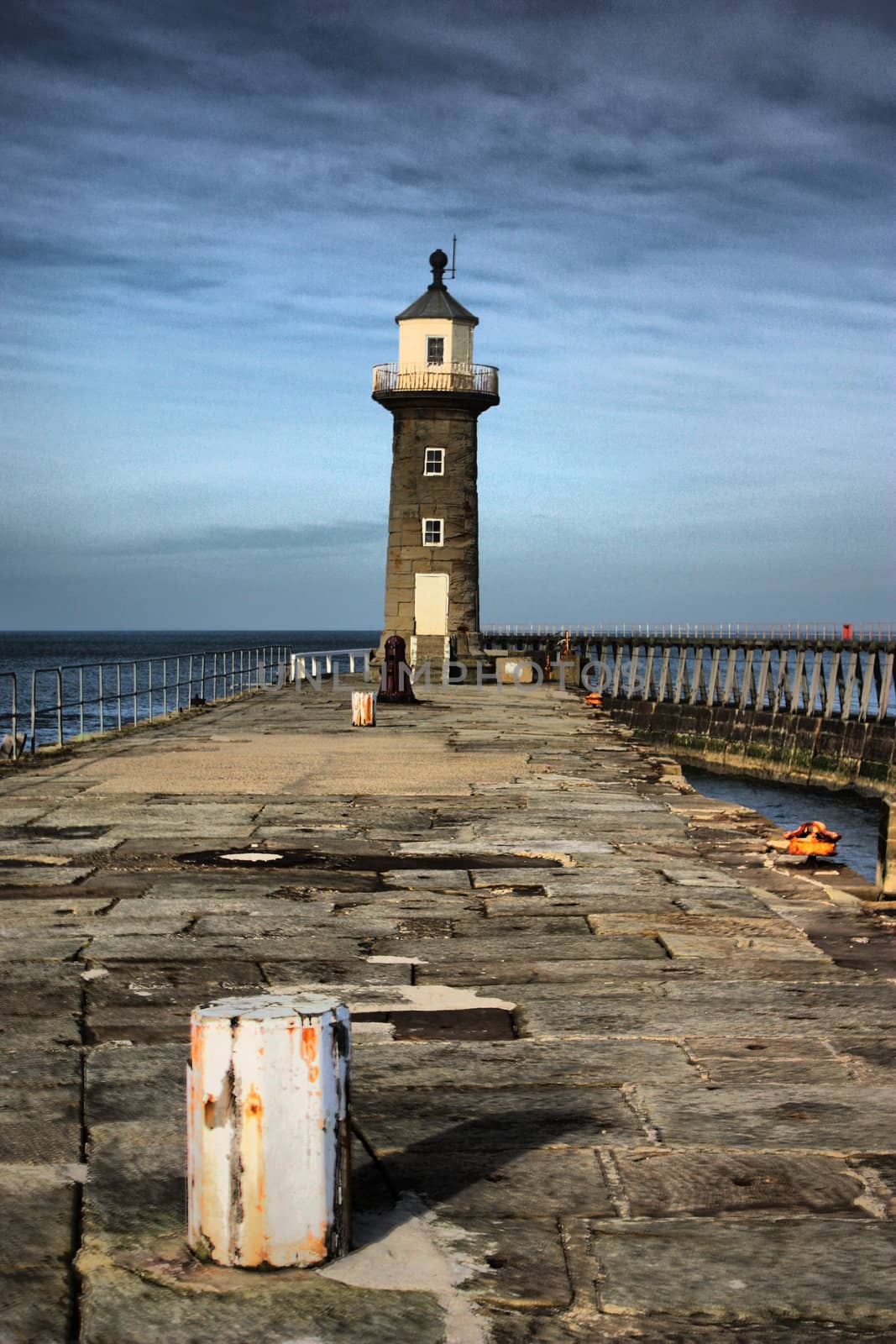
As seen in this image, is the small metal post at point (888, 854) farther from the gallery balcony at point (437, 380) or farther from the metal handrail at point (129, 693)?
the gallery balcony at point (437, 380)

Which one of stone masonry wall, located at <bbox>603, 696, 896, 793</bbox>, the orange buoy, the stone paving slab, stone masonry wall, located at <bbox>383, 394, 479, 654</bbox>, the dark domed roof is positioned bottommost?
stone masonry wall, located at <bbox>603, 696, 896, 793</bbox>

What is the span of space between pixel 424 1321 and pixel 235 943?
145 inches

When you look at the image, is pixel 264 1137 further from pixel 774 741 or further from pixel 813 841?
pixel 774 741

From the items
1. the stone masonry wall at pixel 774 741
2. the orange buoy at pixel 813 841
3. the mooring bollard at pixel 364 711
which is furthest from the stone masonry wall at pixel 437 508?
the orange buoy at pixel 813 841

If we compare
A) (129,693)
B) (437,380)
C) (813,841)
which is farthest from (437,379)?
(813,841)

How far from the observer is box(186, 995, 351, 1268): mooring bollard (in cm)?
329

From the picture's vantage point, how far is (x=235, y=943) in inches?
262

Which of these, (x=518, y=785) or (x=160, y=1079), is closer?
(x=160, y=1079)

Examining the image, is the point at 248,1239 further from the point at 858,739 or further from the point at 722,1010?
the point at 858,739

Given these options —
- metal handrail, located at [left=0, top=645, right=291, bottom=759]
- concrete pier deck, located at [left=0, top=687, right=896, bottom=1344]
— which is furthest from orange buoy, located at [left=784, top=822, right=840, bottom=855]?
metal handrail, located at [left=0, top=645, right=291, bottom=759]

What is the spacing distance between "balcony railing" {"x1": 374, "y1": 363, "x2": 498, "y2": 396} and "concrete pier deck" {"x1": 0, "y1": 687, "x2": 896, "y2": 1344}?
27057 millimetres

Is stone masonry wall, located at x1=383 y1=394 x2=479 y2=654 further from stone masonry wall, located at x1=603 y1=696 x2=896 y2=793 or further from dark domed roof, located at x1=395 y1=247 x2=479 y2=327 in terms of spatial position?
stone masonry wall, located at x1=603 y1=696 x2=896 y2=793

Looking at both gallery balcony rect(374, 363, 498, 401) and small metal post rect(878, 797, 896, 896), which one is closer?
small metal post rect(878, 797, 896, 896)

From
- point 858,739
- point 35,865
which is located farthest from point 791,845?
point 858,739
